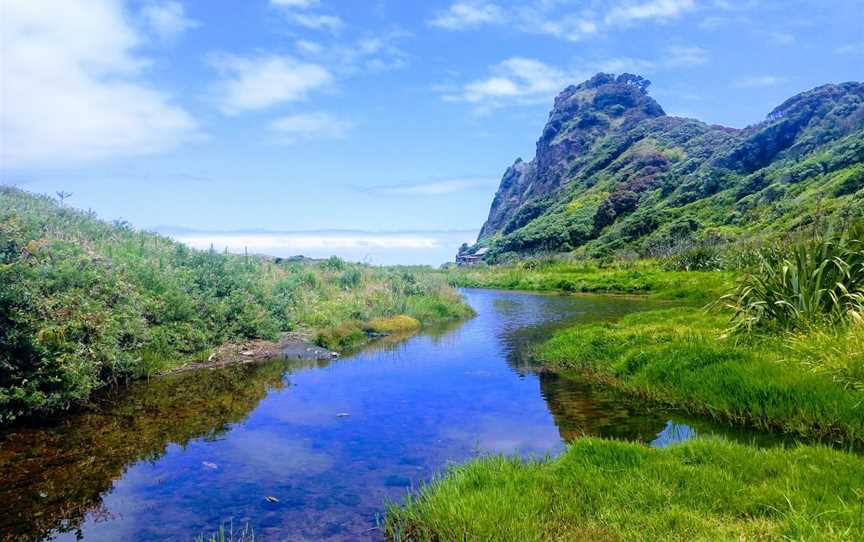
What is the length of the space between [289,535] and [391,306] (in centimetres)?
2538

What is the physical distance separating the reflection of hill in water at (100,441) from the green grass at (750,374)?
1046 cm

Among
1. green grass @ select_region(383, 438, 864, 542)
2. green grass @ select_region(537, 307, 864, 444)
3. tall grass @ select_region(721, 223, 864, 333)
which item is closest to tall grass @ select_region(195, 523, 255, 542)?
green grass @ select_region(383, 438, 864, 542)

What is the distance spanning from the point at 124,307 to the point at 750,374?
16.7 meters

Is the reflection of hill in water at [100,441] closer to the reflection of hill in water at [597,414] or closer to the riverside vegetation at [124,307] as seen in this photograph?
the riverside vegetation at [124,307]

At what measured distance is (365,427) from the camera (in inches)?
504

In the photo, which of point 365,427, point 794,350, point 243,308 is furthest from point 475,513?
point 243,308

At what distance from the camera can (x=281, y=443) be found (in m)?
11.8

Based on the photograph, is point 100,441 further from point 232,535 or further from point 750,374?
point 750,374

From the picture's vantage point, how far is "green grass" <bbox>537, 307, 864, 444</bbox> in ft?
33.5

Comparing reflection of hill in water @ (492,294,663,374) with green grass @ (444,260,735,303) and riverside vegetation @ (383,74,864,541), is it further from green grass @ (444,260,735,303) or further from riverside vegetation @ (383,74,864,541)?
green grass @ (444,260,735,303)

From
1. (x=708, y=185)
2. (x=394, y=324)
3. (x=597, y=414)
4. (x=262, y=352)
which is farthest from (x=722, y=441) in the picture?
(x=708, y=185)

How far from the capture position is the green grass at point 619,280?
42969mm

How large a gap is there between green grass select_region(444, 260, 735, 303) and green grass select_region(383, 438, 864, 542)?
2030 centimetres

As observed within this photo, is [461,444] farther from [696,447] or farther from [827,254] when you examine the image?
[827,254]
